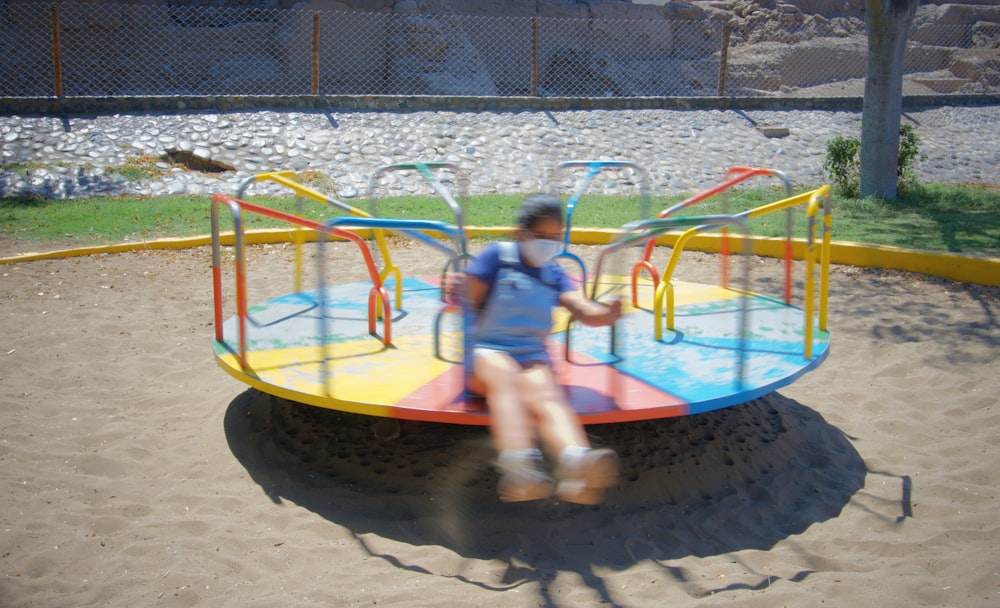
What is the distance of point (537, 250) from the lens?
3.36 metres

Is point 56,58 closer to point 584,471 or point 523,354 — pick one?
point 523,354

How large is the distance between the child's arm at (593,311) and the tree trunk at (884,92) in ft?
23.7

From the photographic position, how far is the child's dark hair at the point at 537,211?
329cm

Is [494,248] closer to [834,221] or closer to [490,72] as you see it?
[834,221]

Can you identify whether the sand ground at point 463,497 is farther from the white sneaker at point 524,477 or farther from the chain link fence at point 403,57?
the chain link fence at point 403,57

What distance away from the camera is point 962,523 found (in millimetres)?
3477

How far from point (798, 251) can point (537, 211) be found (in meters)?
4.86

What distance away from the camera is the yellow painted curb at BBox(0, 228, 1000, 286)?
6.53 meters

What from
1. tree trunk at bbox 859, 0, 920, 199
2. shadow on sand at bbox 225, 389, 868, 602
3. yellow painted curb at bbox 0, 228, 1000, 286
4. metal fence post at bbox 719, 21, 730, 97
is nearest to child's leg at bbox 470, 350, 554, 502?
shadow on sand at bbox 225, 389, 868, 602

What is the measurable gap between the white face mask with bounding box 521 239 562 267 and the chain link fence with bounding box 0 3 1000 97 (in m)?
9.93

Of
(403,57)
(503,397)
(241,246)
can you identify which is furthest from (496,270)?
(403,57)

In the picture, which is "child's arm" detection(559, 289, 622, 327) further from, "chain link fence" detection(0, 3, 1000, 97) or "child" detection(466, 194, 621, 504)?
"chain link fence" detection(0, 3, 1000, 97)

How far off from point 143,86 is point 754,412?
13.2m

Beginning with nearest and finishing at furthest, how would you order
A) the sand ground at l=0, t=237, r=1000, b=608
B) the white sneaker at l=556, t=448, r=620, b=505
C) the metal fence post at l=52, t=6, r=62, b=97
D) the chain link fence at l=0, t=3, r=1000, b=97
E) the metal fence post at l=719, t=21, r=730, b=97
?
the white sneaker at l=556, t=448, r=620, b=505 → the sand ground at l=0, t=237, r=1000, b=608 → the metal fence post at l=52, t=6, r=62, b=97 → the metal fence post at l=719, t=21, r=730, b=97 → the chain link fence at l=0, t=3, r=1000, b=97
